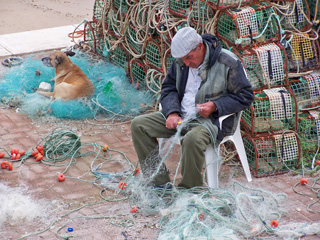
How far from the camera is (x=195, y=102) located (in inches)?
171

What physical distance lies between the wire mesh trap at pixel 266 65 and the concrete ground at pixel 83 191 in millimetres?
930

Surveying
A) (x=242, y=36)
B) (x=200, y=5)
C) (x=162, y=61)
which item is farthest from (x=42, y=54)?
(x=242, y=36)

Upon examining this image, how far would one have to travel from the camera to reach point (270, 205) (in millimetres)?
4160

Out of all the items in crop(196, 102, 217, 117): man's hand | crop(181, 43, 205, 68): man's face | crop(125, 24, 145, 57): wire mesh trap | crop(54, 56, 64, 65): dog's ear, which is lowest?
crop(54, 56, 64, 65): dog's ear

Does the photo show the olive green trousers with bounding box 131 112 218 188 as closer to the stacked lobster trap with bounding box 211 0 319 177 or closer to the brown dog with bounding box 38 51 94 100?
the stacked lobster trap with bounding box 211 0 319 177

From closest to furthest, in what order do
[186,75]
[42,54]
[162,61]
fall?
1. [186,75]
2. [162,61]
3. [42,54]

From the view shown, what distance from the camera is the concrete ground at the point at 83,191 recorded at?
12.9 feet

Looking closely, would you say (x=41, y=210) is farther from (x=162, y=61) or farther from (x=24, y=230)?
(x=162, y=61)

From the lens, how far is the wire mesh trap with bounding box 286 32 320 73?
17.0 feet

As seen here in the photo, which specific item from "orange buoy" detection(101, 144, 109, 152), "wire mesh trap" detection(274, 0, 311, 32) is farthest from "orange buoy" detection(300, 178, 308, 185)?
"orange buoy" detection(101, 144, 109, 152)

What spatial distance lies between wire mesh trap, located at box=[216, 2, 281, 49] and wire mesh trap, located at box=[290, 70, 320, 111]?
0.53 meters

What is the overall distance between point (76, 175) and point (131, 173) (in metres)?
0.56

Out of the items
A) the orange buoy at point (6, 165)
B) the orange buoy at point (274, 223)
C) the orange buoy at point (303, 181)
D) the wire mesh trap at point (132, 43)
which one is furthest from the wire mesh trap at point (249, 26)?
the orange buoy at point (6, 165)

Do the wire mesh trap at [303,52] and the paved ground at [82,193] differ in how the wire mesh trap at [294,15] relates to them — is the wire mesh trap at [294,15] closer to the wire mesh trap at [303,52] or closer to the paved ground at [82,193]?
the wire mesh trap at [303,52]
